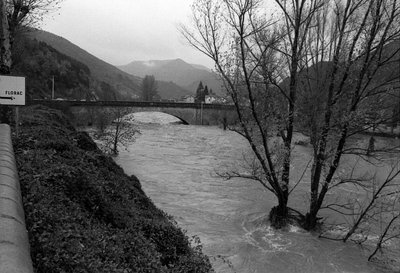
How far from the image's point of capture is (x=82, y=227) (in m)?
4.94

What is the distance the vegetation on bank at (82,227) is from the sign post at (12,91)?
1.03m

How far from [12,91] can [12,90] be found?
0.09ft

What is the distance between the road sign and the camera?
28.9ft

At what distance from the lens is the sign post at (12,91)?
881cm

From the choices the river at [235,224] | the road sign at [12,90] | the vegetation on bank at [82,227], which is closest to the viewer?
the vegetation on bank at [82,227]

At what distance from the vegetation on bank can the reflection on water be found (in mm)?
1856

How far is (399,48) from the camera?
13.0 meters

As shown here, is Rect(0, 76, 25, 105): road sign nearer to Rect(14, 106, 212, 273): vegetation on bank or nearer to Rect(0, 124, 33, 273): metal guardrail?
Rect(14, 106, 212, 273): vegetation on bank

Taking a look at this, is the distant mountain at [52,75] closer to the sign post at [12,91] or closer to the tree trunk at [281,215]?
the tree trunk at [281,215]

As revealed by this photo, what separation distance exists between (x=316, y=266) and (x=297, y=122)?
6170mm

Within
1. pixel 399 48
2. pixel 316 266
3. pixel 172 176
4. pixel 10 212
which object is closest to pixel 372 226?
pixel 316 266

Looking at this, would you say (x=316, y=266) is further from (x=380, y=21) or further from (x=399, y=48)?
(x=380, y=21)

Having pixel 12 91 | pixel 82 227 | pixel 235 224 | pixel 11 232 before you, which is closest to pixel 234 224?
pixel 235 224

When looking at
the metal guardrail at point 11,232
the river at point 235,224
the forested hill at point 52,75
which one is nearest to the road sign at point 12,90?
the metal guardrail at point 11,232
